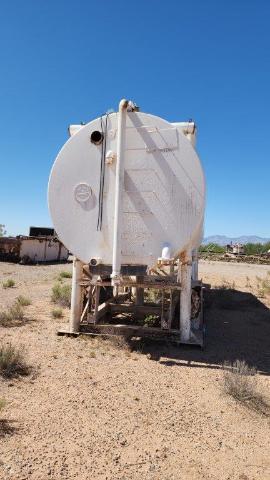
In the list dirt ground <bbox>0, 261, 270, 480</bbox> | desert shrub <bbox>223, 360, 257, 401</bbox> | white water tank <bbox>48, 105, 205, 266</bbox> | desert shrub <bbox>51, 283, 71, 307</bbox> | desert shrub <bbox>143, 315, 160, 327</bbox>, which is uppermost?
white water tank <bbox>48, 105, 205, 266</bbox>

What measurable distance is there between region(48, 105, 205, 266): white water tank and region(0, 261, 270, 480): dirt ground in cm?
176

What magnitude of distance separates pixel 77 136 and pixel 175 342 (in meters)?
4.13

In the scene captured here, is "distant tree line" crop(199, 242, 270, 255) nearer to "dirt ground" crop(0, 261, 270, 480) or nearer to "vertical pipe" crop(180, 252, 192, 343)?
"vertical pipe" crop(180, 252, 192, 343)

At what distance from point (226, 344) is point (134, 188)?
3.50 meters

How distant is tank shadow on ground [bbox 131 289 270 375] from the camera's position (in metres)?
6.64

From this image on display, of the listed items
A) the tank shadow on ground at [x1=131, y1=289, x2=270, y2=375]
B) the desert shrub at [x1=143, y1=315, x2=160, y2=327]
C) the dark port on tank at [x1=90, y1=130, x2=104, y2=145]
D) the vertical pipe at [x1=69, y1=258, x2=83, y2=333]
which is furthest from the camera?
the desert shrub at [x1=143, y1=315, x2=160, y2=327]

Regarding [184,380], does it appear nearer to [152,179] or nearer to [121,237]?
[121,237]

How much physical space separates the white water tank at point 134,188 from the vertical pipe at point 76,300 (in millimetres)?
499

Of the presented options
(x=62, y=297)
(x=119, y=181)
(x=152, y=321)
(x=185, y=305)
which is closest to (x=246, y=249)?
(x=62, y=297)

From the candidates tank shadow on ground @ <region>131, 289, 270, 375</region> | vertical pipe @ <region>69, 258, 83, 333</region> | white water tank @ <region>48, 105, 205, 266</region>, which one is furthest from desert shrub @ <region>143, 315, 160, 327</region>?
white water tank @ <region>48, 105, 205, 266</region>

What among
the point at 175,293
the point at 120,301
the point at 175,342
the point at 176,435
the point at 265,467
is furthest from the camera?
the point at 120,301

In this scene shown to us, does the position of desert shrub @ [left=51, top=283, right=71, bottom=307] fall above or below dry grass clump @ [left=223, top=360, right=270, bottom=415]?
above

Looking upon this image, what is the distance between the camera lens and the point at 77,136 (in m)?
7.21

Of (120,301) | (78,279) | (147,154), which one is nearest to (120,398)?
(78,279)
